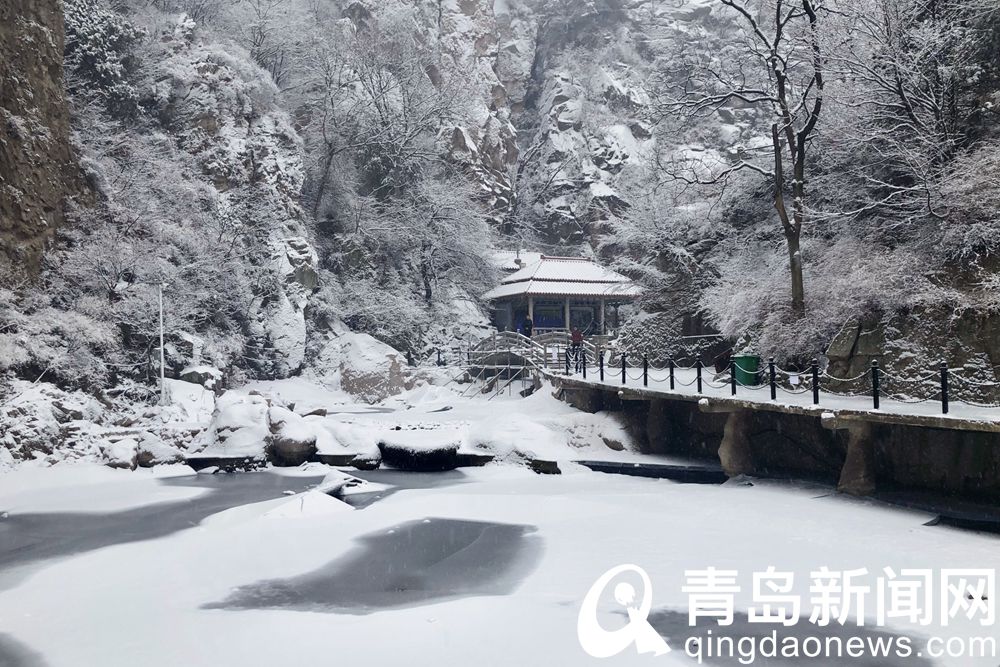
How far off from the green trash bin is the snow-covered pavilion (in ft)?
74.5

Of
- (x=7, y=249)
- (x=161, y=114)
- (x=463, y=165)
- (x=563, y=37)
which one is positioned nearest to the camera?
(x=7, y=249)

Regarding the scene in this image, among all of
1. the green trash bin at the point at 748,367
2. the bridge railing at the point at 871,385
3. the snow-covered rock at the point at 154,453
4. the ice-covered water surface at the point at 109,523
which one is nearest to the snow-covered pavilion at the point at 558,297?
the bridge railing at the point at 871,385

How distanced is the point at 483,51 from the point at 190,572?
52494 mm

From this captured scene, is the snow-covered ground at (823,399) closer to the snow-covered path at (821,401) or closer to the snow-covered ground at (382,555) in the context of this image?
the snow-covered path at (821,401)

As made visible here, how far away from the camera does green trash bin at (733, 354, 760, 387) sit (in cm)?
1617

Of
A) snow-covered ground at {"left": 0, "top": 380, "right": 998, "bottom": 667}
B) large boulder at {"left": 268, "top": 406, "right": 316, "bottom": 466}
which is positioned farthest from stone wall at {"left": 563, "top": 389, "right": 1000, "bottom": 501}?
large boulder at {"left": 268, "top": 406, "right": 316, "bottom": 466}

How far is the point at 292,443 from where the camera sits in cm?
1869

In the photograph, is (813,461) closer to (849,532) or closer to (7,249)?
(849,532)

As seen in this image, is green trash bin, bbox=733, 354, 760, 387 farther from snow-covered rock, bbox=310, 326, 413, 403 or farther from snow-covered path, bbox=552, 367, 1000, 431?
snow-covered rock, bbox=310, 326, 413, 403

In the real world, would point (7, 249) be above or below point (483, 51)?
below

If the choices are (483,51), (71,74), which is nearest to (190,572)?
(71,74)

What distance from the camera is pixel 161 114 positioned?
2912 centimetres

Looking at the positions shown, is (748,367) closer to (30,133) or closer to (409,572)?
(409,572)

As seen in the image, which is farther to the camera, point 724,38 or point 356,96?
point 724,38
